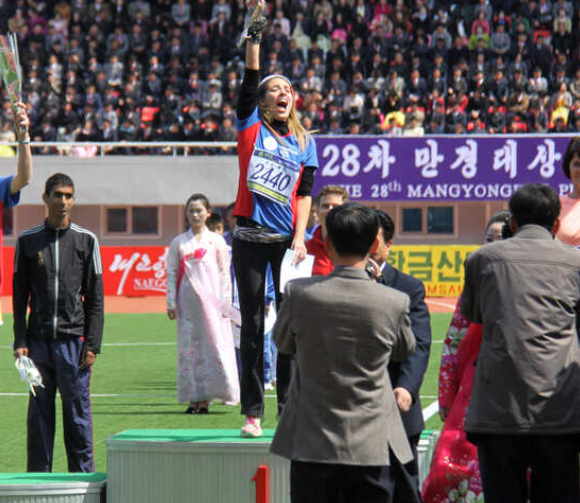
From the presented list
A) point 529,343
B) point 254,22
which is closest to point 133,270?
point 254,22

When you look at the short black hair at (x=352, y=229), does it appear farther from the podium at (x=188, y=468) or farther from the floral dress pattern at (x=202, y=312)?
the floral dress pattern at (x=202, y=312)

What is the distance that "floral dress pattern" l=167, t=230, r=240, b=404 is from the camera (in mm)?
9805

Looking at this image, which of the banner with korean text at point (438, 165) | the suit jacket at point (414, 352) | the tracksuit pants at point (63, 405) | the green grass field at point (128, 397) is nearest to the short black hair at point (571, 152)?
the suit jacket at point (414, 352)

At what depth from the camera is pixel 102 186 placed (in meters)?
27.9

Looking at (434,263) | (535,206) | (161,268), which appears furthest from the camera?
(161,268)

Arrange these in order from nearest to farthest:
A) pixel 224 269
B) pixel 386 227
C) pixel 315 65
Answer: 1. pixel 386 227
2. pixel 224 269
3. pixel 315 65

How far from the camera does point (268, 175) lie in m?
5.96

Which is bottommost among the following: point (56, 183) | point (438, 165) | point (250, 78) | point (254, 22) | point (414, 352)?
point (414, 352)

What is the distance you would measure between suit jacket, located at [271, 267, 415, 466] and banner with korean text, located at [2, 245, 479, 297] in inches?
805

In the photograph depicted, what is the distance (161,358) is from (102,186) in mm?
14433

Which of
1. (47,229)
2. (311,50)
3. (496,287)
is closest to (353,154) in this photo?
(311,50)

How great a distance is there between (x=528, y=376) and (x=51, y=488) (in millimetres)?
2360

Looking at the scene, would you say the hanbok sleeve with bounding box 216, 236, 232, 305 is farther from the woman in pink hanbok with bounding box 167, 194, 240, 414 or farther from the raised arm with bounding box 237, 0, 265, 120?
the raised arm with bounding box 237, 0, 265, 120

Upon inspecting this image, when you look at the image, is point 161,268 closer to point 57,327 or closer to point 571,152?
point 57,327
